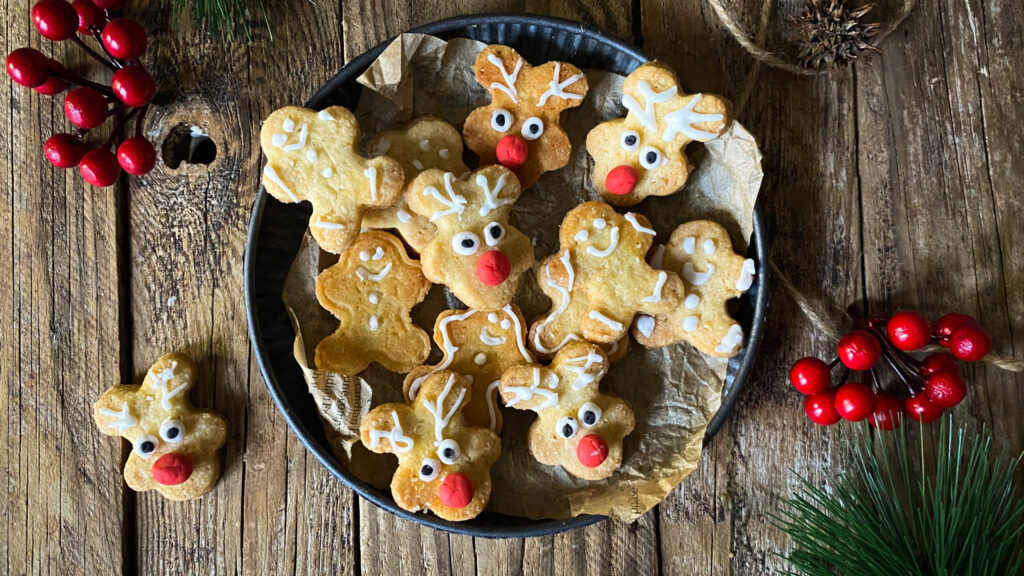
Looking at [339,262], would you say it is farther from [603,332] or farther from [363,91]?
[603,332]

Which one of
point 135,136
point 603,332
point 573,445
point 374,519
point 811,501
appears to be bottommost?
point 374,519

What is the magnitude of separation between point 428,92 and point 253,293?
1.62ft

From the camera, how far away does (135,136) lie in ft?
4.92

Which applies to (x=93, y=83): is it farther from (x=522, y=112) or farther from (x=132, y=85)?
(x=522, y=112)

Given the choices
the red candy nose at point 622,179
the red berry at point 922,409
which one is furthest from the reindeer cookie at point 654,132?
the red berry at point 922,409

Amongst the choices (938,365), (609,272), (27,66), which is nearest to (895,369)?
(938,365)

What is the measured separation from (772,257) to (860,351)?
0.25 m

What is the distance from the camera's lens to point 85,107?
140cm

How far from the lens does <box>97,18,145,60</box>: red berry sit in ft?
4.52

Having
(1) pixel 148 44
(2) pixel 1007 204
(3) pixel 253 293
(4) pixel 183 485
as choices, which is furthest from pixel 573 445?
(1) pixel 148 44

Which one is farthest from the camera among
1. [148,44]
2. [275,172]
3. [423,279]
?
[148,44]

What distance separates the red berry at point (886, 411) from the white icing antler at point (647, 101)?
2.18 feet

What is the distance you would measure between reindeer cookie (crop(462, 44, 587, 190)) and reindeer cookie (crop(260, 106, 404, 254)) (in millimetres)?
192

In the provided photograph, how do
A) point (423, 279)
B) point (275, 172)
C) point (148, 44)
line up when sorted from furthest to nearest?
1. point (148, 44)
2. point (423, 279)
3. point (275, 172)
